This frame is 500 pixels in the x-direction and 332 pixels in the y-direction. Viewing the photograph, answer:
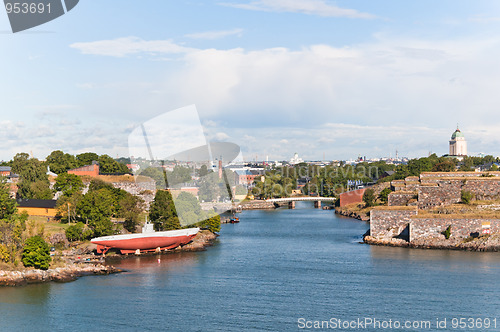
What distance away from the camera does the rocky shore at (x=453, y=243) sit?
4144cm

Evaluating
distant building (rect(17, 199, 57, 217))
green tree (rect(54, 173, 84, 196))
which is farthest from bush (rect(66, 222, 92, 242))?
green tree (rect(54, 173, 84, 196))

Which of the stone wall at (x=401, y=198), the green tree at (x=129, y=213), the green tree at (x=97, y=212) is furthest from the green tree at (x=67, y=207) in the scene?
the stone wall at (x=401, y=198)

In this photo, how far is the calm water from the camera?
26266 millimetres

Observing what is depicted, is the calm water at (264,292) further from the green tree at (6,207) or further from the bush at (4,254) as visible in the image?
the green tree at (6,207)

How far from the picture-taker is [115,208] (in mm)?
52125

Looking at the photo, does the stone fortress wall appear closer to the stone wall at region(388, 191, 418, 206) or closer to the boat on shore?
the stone wall at region(388, 191, 418, 206)

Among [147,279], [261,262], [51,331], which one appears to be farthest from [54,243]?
[51,331]

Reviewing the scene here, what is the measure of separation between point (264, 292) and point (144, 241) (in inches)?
594

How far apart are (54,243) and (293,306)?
22.1 meters

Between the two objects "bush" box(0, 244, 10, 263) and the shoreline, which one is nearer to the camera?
the shoreline

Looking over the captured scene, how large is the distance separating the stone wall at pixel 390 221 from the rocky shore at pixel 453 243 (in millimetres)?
679

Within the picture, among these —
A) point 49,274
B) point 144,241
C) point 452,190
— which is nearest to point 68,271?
point 49,274

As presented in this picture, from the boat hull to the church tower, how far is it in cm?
12698

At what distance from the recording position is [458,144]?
516 feet
